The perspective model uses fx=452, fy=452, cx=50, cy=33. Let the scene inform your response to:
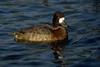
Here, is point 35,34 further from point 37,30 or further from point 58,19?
point 58,19

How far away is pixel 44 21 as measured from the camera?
20.3 m

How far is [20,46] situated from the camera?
1686cm

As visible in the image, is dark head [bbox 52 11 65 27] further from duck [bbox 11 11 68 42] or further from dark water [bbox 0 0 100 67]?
dark water [bbox 0 0 100 67]

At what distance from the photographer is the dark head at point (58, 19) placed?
18.0m

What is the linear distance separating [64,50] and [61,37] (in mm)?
1615

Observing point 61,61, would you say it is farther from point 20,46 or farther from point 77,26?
point 77,26

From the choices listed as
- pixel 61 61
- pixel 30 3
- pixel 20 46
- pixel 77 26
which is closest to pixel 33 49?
pixel 20 46

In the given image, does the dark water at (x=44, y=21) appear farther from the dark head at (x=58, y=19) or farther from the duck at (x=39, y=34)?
the dark head at (x=58, y=19)

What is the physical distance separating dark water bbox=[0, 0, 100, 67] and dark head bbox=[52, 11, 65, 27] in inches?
26.7

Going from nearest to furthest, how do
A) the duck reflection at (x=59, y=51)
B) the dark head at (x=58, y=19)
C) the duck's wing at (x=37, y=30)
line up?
the duck reflection at (x=59, y=51), the duck's wing at (x=37, y=30), the dark head at (x=58, y=19)

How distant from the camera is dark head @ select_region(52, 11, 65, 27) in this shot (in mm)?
17984

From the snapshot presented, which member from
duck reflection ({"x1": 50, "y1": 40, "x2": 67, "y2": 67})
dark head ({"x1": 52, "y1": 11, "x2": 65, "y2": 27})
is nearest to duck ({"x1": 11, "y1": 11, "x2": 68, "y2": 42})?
dark head ({"x1": 52, "y1": 11, "x2": 65, "y2": 27})

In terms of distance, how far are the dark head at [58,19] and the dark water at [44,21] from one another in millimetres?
678

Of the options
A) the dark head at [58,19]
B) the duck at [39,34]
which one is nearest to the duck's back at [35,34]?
the duck at [39,34]
